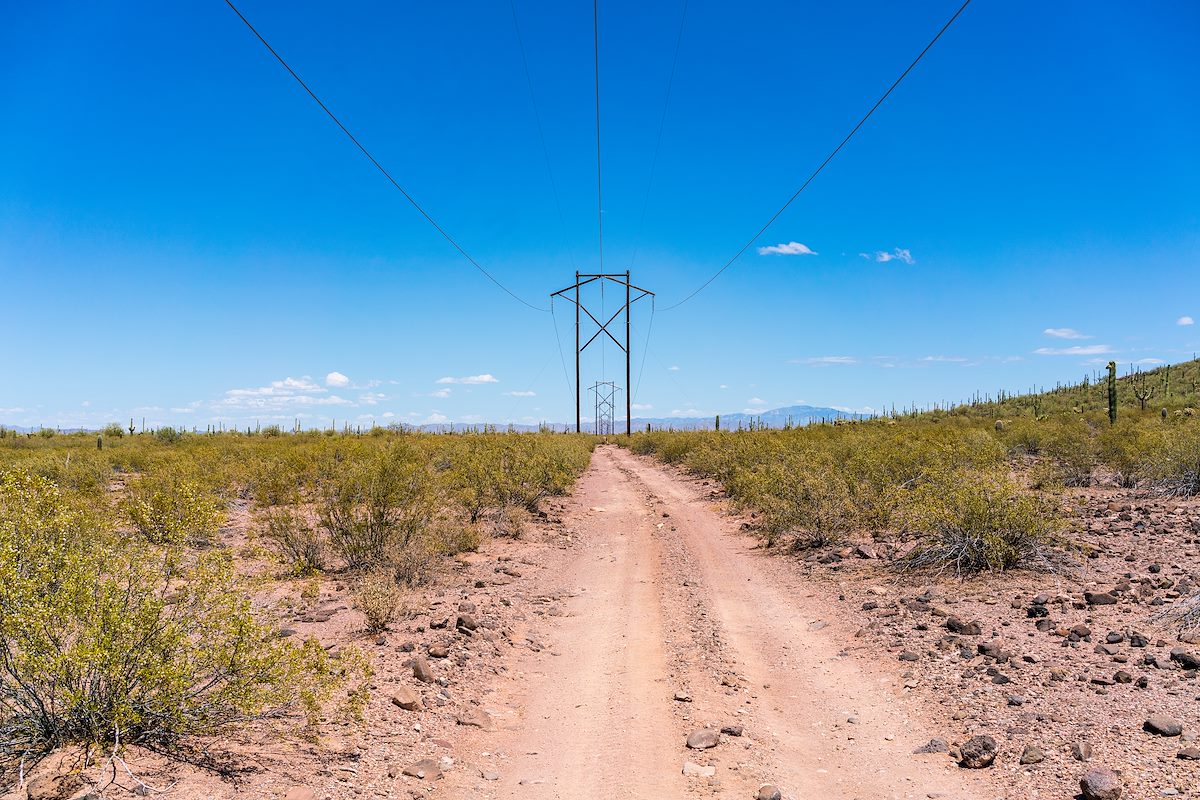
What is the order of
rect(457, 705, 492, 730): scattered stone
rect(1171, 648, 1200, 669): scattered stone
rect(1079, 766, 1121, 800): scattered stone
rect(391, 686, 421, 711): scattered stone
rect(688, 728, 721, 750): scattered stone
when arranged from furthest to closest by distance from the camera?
rect(391, 686, 421, 711): scattered stone → rect(457, 705, 492, 730): scattered stone → rect(1171, 648, 1200, 669): scattered stone → rect(688, 728, 721, 750): scattered stone → rect(1079, 766, 1121, 800): scattered stone

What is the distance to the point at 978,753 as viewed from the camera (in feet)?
19.2

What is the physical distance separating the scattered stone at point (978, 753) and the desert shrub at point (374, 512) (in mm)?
9293

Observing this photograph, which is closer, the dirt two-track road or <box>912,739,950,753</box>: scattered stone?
the dirt two-track road

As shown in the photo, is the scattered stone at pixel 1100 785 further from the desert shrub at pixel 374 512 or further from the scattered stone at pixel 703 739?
the desert shrub at pixel 374 512

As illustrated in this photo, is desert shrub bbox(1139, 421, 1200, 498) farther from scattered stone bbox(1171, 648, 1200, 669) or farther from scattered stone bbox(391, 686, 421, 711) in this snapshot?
scattered stone bbox(391, 686, 421, 711)

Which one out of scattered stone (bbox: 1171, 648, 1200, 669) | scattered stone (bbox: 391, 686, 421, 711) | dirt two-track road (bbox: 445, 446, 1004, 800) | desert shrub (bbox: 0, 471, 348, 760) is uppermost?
desert shrub (bbox: 0, 471, 348, 760)

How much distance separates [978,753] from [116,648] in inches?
263

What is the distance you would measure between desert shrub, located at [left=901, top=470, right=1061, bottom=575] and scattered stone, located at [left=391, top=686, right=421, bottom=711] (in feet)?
27.7

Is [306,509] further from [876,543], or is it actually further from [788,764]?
[788,764]

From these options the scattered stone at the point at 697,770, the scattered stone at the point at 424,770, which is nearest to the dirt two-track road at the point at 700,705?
the scattered stone at the point at 697,770

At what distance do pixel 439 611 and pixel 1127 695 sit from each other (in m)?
8.06

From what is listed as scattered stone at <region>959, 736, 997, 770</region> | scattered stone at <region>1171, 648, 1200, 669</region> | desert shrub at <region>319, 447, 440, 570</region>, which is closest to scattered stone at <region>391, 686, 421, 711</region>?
scattered stone at <region>959, 736, 997, 770</region>

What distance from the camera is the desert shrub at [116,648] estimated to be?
5.18 m

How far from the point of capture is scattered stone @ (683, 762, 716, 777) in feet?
19.3
